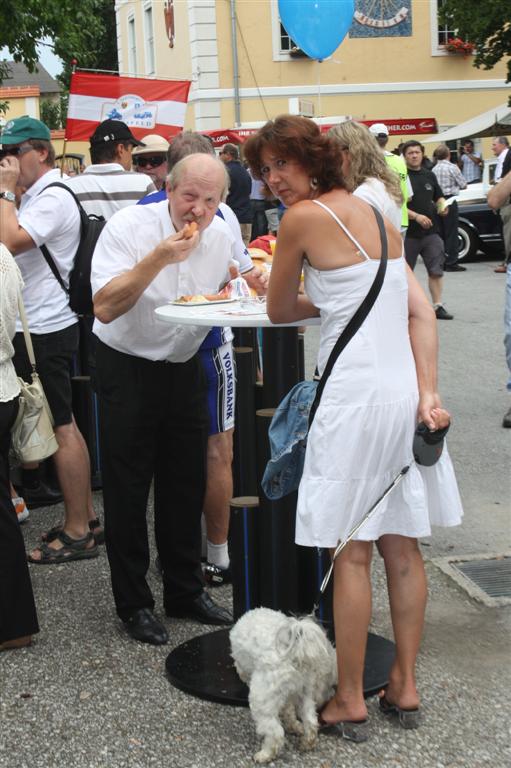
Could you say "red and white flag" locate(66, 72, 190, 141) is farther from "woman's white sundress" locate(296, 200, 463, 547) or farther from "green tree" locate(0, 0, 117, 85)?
"woman's white sundress" locate(296, 200, 463, 547)

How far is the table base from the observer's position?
385 centimetres

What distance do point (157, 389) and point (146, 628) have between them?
0.97 meters

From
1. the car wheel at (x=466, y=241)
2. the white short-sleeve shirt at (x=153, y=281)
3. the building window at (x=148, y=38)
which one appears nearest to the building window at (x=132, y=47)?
the building window at (x=148, y=38)

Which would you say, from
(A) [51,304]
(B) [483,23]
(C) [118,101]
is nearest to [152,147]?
(A) [51,304]

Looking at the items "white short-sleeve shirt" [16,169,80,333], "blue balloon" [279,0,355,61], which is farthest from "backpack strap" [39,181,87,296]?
"blue balloon" [279,0,355,61]

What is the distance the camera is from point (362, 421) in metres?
3.35

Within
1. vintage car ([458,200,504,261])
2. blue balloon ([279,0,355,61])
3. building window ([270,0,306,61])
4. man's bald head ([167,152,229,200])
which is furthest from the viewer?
building window ([270,0,306,61])

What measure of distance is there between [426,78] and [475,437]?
26.6 meters

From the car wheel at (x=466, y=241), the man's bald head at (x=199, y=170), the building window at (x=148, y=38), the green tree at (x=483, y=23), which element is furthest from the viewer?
the building window at (x=148, y=38)

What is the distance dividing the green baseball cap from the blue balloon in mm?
10082

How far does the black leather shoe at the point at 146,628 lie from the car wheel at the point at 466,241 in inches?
609

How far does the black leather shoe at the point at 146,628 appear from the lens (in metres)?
4.35

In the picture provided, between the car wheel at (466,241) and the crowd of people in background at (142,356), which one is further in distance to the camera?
the car wheel at (466,241)

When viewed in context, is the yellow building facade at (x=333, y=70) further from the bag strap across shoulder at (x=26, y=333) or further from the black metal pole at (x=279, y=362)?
the black metal pole at (x=279, y=362)
